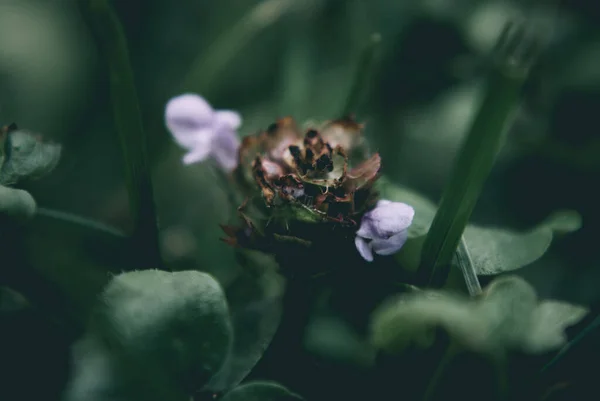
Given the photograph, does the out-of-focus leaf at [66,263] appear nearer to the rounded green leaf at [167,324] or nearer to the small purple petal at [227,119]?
the rounded green leaf at [167,324]

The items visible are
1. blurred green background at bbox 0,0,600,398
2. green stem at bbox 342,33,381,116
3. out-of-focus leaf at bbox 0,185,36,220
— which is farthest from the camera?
blurred green background at bbox 0,0,600,398

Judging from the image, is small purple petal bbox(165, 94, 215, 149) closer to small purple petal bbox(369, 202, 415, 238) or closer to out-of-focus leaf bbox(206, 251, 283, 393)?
out-of-focus leaf bbox(206, 251, 283, 393)

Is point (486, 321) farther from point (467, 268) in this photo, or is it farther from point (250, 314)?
point (250, 314)

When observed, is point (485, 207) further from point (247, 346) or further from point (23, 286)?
point (23, 286)

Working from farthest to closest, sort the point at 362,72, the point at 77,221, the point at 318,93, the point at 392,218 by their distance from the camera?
the point at 318,93 → the point at 362,72 → the point at 77,221 → the point at 392,218

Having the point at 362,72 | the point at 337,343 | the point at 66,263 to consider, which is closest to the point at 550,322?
the point at 337,343

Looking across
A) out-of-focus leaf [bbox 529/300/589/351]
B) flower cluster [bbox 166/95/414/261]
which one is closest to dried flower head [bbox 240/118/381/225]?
flower cluster [bbox 166/95/414/261]
